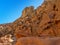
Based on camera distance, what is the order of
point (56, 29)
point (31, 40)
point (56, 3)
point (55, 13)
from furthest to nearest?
1. point (56, 3)
2. point (55, 13)
3. point (56, 29)
4. point (31, 40)

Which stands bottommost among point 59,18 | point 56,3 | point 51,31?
point 51,31

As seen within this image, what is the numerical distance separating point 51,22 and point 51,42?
14144mm

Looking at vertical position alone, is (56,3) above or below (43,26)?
above

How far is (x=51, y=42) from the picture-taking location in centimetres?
823

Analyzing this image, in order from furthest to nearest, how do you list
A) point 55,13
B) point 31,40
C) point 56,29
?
1. point 55,13
2. point 56,29
3. point 31,40

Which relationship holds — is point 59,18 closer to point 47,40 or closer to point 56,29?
point 56,29

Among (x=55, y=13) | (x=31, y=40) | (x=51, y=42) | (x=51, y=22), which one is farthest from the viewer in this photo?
(x=55, y=13)

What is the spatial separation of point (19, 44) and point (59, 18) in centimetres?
1372

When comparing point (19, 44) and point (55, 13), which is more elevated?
point (55, 13)

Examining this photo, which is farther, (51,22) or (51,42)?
(51,22)

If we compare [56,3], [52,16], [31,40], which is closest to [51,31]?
[52,16]

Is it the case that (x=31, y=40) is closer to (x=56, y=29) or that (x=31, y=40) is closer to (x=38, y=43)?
(x=38, y=43)

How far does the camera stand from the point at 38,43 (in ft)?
28.0

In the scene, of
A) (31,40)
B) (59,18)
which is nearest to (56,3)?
(59,18)
